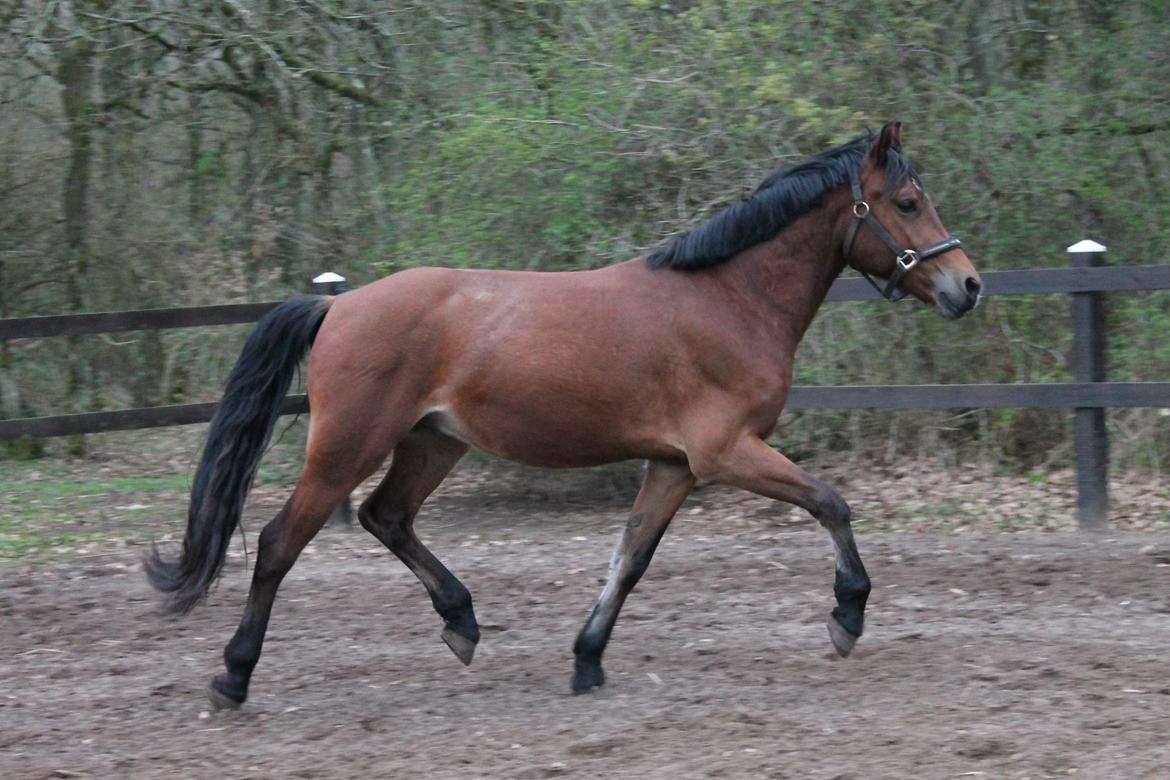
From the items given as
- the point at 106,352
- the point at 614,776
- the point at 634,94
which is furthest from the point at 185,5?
the point at 614,776

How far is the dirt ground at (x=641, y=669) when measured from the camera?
4133 millimetres

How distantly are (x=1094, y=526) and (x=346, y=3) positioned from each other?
724 centimetres

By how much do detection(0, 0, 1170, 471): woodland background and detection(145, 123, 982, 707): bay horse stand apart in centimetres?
337

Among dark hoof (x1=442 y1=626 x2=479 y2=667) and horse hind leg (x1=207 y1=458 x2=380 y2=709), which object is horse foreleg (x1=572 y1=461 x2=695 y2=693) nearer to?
dark hoof (x1=442 y1=626 x2=479 y2=667)

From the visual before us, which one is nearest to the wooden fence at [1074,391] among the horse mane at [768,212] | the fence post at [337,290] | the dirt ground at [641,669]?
the dirt ground at [641,669]

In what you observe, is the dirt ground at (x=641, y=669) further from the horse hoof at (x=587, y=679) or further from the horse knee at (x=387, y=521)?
the horse knee at (x=387, y=521)

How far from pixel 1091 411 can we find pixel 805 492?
3381mm

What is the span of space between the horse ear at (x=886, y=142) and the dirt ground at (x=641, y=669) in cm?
196

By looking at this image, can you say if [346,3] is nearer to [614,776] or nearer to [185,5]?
[185,5]

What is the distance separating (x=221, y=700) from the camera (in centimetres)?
478

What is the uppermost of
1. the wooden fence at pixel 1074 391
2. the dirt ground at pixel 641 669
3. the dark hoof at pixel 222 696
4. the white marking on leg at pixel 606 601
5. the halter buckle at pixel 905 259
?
the halter buckle at pixel 905 259

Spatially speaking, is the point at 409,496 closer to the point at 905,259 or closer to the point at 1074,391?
the point at 905,259

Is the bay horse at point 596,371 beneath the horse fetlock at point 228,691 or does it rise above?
above

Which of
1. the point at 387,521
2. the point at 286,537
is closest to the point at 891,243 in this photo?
the point at 387,521
